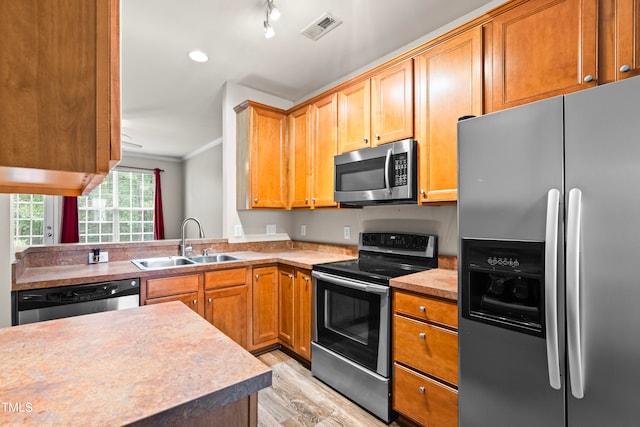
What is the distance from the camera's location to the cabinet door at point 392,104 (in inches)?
84.2

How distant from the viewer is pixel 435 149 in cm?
197

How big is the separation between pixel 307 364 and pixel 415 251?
128 cm

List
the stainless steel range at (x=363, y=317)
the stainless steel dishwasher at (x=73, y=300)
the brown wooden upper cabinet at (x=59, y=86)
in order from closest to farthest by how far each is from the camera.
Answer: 1. the brown wooden upper cabinet at (x=59, y=86)
2. the stainless steel dishwasher at (x=73, y=300)
3. the stainless steel range at (x=363, y=317)

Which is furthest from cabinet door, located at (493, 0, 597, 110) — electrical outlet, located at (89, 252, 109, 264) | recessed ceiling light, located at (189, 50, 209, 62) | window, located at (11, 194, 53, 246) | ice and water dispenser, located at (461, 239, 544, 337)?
window, located at (11, 194, 53, 246)

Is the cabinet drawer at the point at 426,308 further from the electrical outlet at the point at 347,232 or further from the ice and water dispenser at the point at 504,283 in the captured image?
the electrical outlet at the point at 347,232

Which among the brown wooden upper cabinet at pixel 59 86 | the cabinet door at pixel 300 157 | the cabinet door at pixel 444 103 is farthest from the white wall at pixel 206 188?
the brown wooden upper cabinet at pixel 59 86

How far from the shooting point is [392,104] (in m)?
2.25

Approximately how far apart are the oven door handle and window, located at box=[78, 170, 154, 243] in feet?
17.0

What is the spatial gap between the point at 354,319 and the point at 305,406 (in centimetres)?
65

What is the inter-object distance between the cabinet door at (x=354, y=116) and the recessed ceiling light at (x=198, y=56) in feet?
4.08

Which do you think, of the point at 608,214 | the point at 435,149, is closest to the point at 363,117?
the point at 435,149

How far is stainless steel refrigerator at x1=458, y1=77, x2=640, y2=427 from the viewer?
3.39 ft

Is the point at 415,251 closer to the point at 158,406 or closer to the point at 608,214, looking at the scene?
the point at 608,214

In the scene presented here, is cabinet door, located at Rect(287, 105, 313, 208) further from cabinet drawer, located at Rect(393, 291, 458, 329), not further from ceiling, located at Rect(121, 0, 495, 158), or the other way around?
cabinet drawer, located at Rect(393, 291, 458, 329)
